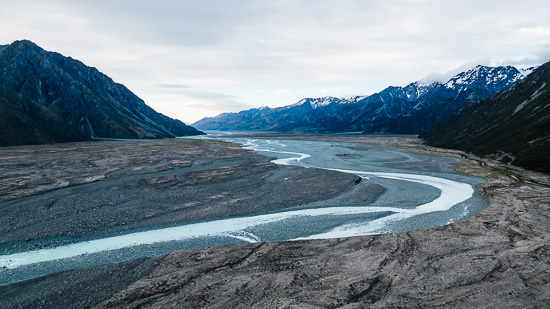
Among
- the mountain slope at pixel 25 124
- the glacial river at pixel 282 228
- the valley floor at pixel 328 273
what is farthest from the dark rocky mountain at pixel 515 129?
the mountain slope at pixel 25 124

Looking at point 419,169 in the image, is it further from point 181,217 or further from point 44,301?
point 44,301

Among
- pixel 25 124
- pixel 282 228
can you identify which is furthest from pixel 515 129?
pixel 25 124

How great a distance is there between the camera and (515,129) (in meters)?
93.2

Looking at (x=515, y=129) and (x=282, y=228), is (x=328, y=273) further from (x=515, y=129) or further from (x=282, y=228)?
(x=515, y=129)

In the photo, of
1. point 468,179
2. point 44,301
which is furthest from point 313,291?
point 468,179

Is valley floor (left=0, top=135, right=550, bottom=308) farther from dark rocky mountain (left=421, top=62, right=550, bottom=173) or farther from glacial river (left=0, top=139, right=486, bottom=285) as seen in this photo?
dark rocky mountain (left=421, top=62, right=550, bottom=173)

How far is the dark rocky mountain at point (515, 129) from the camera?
236 feet

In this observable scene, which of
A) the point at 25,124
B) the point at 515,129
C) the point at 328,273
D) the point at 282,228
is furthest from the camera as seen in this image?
the point at 25,124

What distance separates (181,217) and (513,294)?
1141 inches

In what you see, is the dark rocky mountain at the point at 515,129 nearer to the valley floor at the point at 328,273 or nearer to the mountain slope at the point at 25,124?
the valley floor at the point at 328,273

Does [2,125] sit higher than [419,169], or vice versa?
[2,125]

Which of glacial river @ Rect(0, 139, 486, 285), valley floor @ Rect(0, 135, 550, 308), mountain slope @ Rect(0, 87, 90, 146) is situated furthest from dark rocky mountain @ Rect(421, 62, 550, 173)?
mountain slope @ Rect(0, 87, 90, 146)

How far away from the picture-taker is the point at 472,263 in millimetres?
20062

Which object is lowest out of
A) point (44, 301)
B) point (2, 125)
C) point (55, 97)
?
point (44, 301)
